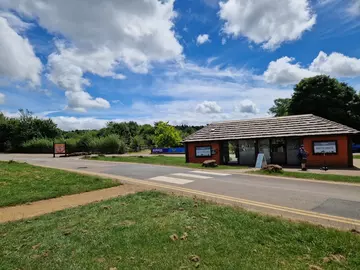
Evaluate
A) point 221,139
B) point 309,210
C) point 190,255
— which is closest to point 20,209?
point 190,255

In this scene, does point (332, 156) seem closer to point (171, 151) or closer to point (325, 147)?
point (325, 147)

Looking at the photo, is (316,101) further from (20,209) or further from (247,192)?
(20,209)

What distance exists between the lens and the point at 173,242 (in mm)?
4906

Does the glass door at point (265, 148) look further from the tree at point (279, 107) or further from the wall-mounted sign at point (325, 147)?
the tree at point (279, 107)

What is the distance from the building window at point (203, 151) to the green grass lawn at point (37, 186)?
14181mm

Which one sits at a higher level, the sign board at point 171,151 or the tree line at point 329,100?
the tree line at point 329,100

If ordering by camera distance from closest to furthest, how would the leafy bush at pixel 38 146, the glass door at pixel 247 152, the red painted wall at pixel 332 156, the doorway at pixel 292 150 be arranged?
the red painted wall at pixel 332 156, the doorway at pixel 292 150, the glass door at pixel 247 152, the leafy bush at pixel 38 146

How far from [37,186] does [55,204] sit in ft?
10.4

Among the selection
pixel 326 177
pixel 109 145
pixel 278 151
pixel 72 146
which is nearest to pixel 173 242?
pixel 326 177

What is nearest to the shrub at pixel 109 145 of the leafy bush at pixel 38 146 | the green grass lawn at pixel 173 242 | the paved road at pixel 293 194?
the leafy bush at pixel 38 146

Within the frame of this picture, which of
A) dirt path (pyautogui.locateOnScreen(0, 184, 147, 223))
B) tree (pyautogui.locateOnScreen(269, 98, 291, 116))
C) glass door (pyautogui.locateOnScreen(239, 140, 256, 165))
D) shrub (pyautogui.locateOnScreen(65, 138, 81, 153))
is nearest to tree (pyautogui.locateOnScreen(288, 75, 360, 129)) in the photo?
tree (pyautogui.locateOnScreen(269, 98, 291, 116))

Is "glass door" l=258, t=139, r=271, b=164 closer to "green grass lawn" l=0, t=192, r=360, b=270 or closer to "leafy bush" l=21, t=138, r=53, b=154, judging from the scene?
"green grass lawn" l=0, t=192, r=360, b=270

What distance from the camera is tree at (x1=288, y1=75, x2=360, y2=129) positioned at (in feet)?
136

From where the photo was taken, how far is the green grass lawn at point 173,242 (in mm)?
4145
